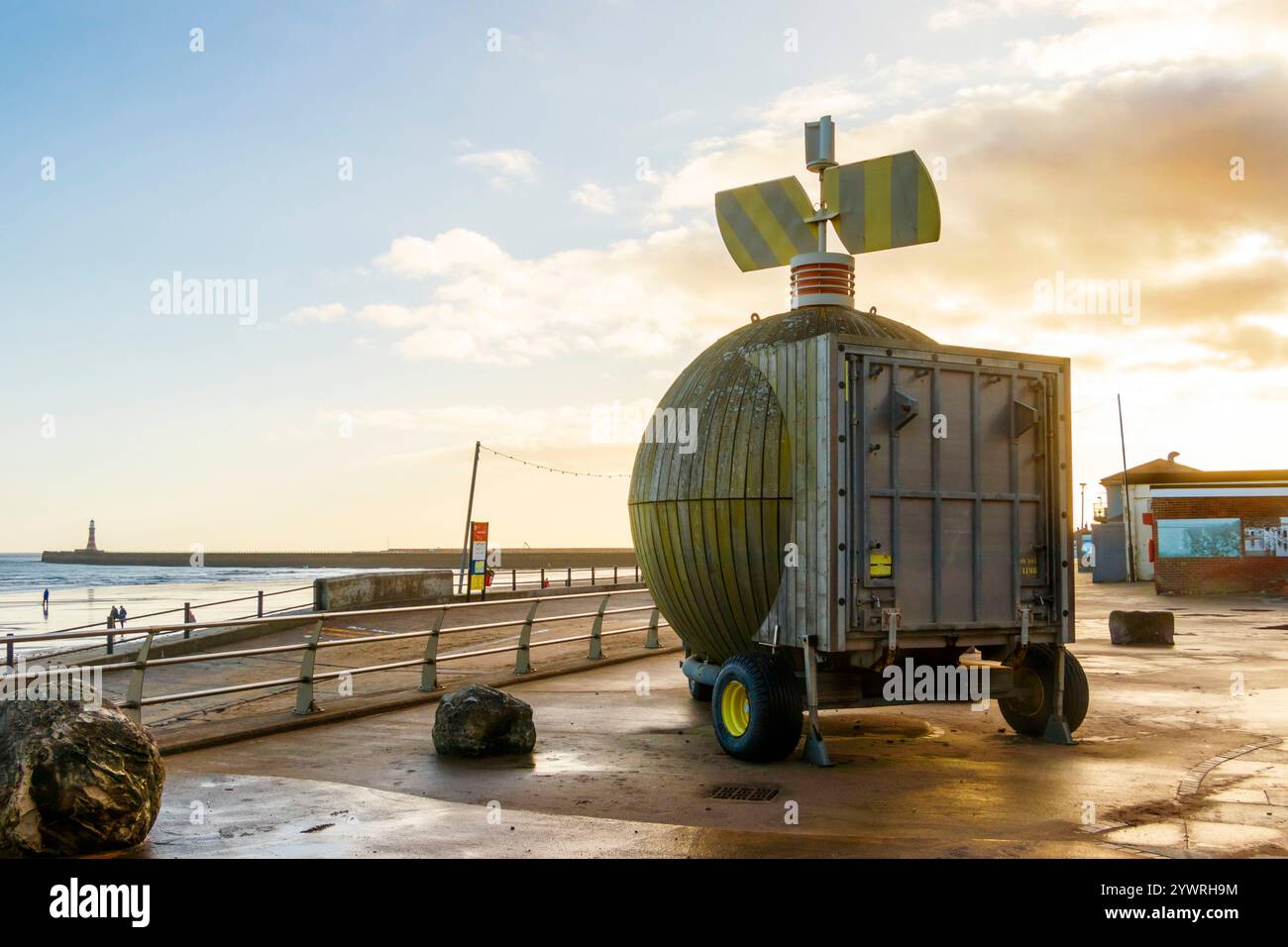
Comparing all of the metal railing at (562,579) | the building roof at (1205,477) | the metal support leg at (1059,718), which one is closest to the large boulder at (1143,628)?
the metal railing at (562,579)

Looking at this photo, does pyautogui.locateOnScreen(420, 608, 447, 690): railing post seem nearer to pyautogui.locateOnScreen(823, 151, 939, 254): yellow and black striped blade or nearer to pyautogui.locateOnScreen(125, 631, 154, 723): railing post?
pyautogui.locateOnScreen(125, 631, 154, 723): railing post

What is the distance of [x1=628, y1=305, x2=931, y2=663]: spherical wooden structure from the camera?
34.2 ft

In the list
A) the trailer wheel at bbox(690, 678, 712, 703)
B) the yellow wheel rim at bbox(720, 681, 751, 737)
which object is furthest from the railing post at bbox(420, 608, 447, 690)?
the yellow wheel rim at bbox(720, 681, 751, 737)

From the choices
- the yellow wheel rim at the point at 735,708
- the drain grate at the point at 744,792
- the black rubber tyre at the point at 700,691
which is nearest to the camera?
the drain grate at the point at 744,792

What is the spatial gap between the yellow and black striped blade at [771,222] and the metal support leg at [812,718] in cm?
567

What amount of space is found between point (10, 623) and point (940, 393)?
53485 millimetres

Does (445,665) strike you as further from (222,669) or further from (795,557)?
(795,557)

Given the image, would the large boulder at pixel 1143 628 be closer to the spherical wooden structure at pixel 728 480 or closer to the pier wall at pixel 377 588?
the spherical wooden structure at pixel 728 480

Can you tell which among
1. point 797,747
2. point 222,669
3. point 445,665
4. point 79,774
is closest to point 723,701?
point 797,747

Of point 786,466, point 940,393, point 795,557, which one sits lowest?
point 795,557

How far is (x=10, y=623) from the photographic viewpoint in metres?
51.8

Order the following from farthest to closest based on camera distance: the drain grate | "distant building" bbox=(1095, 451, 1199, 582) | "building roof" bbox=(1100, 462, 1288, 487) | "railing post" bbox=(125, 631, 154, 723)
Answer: "distant building" bbox=(1095, 451, 1199, 582), "building roof" bbox=(1100, 462, 1288, 487), "railing post" bbox=(125, 631, 154, 723), the drain grate

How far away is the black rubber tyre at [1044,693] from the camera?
10.7 meters

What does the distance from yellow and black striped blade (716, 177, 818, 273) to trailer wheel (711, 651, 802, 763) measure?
225 inches
